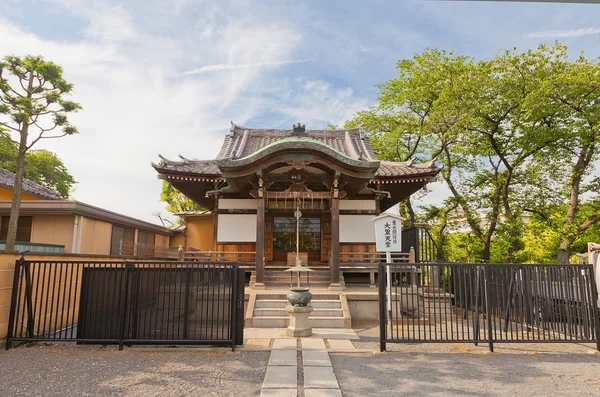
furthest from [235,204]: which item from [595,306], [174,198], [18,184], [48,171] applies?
[48,171]

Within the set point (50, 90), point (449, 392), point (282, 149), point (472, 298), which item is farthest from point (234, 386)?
point (50, 90)

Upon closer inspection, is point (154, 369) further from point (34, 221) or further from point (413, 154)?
point (413, 154)

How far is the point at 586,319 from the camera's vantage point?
20.7 ft

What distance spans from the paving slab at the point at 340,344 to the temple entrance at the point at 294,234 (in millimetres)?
6516

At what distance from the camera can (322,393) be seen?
426 centimetres

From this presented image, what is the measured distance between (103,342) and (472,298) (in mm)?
6709

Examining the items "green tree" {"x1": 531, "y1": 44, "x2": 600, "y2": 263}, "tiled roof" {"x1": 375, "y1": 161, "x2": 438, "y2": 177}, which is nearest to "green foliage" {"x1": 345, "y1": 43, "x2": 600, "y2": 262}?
"green tree" {"x1": 531, "y1": 44, "x2": 600, "y2": 263}

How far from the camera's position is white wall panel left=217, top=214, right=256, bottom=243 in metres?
12.7

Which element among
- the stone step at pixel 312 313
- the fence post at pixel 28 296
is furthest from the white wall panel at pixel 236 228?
the fence post at pixel 28 296

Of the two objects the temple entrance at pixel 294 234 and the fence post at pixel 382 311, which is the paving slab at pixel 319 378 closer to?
the fence post at pixel 382 311

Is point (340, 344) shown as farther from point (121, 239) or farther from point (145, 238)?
point (145, 238)

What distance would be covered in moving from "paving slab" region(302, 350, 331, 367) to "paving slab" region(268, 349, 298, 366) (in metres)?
0.15

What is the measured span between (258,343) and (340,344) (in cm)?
157

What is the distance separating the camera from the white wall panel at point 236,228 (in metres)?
12.7
